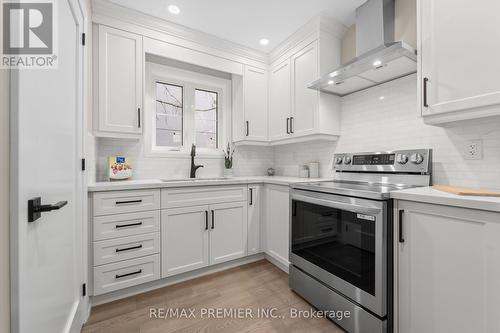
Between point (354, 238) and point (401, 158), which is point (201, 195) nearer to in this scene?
point (354, 238)

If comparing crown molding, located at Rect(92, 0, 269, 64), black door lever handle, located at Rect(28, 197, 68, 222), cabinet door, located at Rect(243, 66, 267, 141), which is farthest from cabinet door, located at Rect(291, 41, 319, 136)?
black door lever handle, located at Rect(28, 197, 68, 222)

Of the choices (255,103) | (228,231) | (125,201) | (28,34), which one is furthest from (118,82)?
(228,231)

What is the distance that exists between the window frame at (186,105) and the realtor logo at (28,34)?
5.13ft

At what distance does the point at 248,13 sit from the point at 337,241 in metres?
2.21

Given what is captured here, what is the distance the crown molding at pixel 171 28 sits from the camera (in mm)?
2092

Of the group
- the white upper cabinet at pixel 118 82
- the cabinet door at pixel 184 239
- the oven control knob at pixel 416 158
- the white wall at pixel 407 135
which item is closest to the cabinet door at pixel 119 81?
the white upper cabinet at pixel 118 82

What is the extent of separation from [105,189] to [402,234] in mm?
2066

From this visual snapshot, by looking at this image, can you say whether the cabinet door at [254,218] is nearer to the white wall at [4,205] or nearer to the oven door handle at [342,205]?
the oven door handle at [342,205]

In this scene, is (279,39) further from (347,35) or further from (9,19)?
(9,19)

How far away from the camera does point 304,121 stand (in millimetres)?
2500

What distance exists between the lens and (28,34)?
2.72 feet

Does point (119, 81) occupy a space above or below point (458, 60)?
above

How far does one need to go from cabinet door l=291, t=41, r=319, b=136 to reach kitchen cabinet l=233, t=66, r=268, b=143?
51cm

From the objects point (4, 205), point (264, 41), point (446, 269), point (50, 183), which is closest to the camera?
point (4, 205)
